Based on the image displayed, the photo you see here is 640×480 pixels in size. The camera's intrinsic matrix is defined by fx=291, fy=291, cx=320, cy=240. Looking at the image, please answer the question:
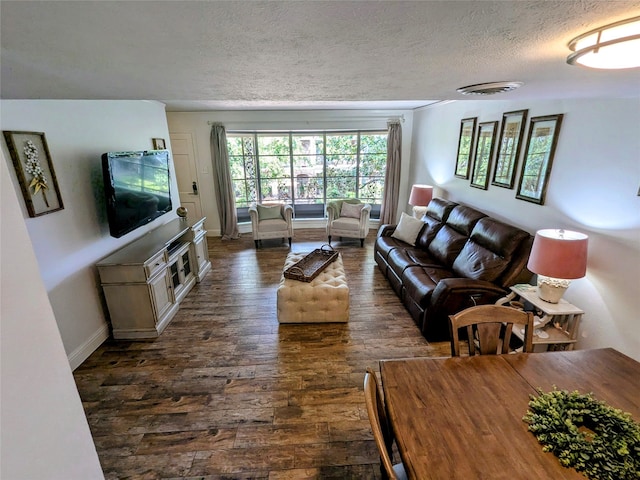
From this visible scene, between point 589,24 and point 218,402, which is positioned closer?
point 589,24

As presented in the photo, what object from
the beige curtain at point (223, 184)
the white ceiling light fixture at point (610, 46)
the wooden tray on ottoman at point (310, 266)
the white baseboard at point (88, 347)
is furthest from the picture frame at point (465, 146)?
the white baseboard at point (88, 347)

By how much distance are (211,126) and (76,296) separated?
158 inches

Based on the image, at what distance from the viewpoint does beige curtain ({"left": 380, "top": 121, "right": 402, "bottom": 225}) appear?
5.85m

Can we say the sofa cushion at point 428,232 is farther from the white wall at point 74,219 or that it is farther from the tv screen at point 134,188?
the white wall at point 74,219

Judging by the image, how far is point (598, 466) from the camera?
96cm

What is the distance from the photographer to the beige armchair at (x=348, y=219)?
5.31 metres

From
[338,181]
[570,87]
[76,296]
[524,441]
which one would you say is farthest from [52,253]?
[338,181]

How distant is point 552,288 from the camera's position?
2.25 metres

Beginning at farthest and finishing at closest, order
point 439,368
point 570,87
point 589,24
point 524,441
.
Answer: point 570,87 < point 439,368 < point 524,441 < point 589,24

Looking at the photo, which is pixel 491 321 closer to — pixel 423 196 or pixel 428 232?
pixel 428 232

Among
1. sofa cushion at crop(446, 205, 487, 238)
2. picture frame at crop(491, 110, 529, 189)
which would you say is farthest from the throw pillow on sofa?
picture frame at crop(491, 110, 529, 189)

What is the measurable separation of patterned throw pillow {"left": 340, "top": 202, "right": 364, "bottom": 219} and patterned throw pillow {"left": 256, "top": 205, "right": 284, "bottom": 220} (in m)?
1.20

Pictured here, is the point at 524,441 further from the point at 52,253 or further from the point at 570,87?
the point at 52,253

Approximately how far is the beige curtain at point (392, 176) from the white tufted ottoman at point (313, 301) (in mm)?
3455
